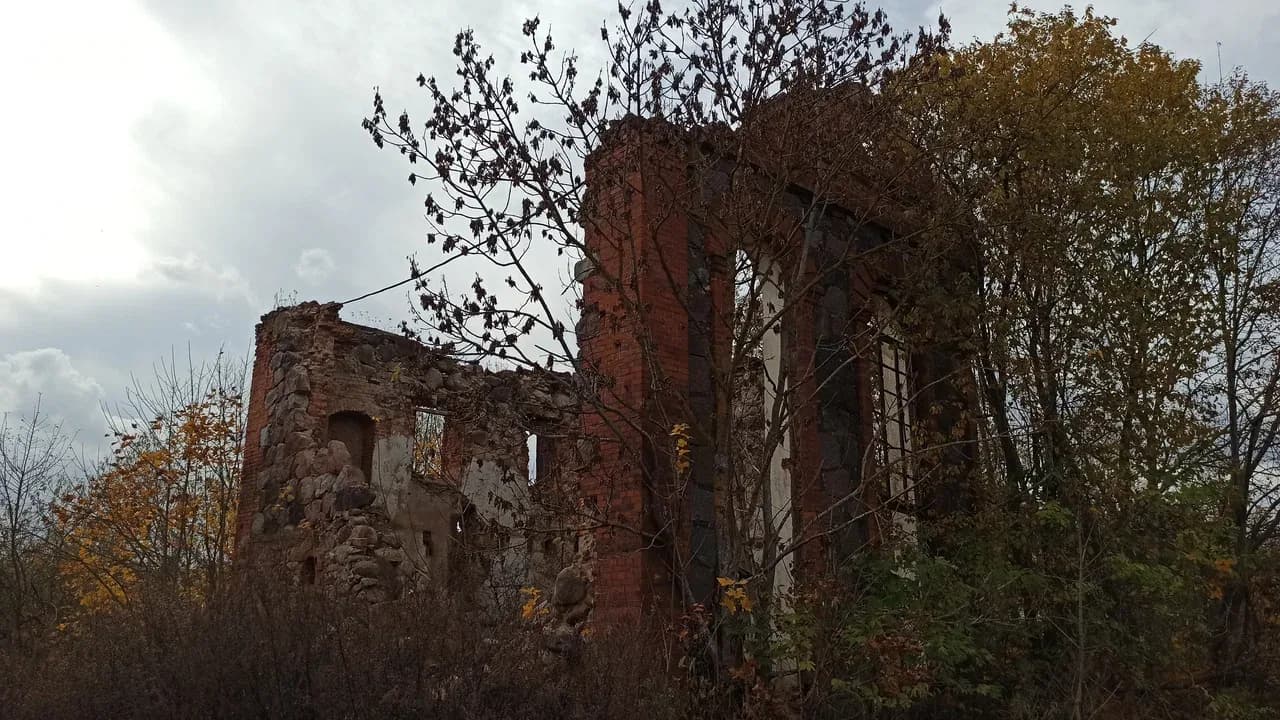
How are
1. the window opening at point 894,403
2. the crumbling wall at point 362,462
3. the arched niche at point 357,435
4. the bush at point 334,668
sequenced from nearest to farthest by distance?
1. the bush at point 334,668
2. the window opening at point 894,403
3. the crumbling wall at point 362,462
4. the arched niche at point 357,435

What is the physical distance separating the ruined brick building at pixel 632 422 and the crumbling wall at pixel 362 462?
0.11 ft

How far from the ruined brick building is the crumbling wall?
0.03m

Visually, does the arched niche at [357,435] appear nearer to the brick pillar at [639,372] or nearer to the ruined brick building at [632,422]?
the ruined brick building at [632,422]

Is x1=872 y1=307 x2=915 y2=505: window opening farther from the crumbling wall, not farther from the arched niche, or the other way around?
the arched niche

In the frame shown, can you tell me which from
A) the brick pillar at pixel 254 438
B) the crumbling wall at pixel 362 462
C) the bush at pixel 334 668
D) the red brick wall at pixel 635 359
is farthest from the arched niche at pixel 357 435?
the bush at pixel 334 668

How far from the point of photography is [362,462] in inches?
566

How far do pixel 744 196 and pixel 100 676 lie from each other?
526 cm

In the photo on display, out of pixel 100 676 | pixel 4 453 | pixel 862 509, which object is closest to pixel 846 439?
pixel 862 509

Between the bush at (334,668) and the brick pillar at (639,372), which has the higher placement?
the brick pillar at (639,372)

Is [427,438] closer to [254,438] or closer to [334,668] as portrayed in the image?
[254,438]

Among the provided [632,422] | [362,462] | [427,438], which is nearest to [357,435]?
[362,462]

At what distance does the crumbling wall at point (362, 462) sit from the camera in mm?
11688

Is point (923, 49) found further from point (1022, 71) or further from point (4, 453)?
point (4, 453)

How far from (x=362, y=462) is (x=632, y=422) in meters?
8.14
